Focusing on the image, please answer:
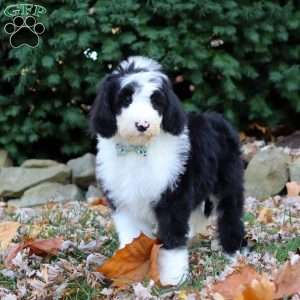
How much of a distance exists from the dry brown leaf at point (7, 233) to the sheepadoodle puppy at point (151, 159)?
0.99 metres

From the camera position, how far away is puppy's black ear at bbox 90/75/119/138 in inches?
142

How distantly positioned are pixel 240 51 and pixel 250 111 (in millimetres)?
682

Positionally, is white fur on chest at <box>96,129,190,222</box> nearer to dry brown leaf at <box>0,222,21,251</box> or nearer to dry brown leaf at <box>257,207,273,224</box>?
dry brown leaf at <box>0,222,21,251</box>

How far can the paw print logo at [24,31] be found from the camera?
724 cm

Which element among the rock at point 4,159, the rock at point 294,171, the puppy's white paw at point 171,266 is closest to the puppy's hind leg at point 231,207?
the puppy's white paw at point 171,266

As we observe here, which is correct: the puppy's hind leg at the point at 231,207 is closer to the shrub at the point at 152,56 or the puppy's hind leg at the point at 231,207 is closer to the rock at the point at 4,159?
the shrub at the point at 152,56

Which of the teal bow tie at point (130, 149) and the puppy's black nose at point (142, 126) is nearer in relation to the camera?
the puppy's black nose at point (142, 126)

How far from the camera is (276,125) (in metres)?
8.16

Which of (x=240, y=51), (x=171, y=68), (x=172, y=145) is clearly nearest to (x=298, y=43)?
(x=240, y=51)

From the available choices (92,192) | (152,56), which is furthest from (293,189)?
(92,192)

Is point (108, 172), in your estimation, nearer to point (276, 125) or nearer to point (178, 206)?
point (178, 206)

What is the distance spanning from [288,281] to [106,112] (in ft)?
4.04

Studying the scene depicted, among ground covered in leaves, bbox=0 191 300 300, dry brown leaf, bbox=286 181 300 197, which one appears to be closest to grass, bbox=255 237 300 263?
ground covered in leaves, bbox=0 191 300 300

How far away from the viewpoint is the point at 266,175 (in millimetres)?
6672
